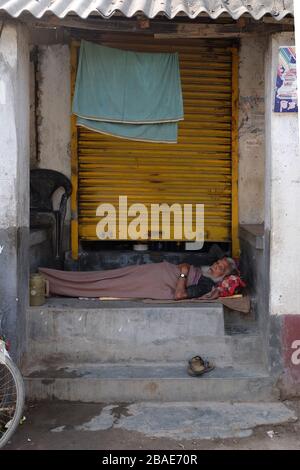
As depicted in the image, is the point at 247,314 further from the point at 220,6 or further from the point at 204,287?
the point at 220,6

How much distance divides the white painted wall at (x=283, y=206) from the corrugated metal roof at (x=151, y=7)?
0.51 meters

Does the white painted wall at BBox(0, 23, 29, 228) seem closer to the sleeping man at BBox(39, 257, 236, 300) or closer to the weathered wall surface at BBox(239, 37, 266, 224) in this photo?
the sleeping man at BBox(39, 257, 236, 300)

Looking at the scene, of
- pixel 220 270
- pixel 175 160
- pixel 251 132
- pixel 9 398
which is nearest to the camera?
pixel 9 398

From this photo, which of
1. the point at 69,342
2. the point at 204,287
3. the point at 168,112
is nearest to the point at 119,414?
the point at 69,342

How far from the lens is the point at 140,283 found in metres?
6.62

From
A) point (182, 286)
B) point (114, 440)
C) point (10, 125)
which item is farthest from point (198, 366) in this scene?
point (10, 125)

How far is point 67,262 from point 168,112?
2.65 metres

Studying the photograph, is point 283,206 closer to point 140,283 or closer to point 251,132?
point 140,283

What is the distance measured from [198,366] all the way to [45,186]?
3.34 m

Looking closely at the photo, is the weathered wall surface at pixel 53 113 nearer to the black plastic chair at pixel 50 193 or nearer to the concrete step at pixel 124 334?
the black plastic chair at pixel 50 193

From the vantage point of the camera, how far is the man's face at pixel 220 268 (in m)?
6.89

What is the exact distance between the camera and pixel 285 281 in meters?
5.69

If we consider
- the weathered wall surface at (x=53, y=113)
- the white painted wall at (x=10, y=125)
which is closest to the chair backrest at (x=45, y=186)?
the weathered wall surface at (x=53, y=113)

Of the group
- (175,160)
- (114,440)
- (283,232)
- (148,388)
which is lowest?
(114,440)
